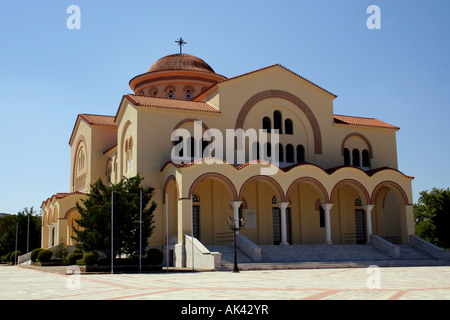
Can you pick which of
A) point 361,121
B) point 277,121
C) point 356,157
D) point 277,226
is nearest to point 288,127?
point 277,121

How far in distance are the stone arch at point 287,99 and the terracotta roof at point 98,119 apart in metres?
11.5

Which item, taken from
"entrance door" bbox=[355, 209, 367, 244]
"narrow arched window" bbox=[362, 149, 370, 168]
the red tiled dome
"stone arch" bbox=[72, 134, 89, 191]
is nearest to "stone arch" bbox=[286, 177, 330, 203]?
"entrance door" bbox=[355, 209, 367, 244]

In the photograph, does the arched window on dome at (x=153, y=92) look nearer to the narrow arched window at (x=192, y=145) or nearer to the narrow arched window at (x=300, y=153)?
the narrow arched window at (x=192, y=145)

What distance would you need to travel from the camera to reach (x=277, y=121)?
34.0 metres

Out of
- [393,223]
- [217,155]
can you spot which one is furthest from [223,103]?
[393,223]

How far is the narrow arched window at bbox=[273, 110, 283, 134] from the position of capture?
111 ft

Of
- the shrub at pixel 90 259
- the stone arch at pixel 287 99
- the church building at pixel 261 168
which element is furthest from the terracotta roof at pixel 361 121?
the shrub at pixel 90 259

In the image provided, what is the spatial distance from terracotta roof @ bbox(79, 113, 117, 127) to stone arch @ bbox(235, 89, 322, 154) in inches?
453

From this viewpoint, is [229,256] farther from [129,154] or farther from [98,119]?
[98,119]

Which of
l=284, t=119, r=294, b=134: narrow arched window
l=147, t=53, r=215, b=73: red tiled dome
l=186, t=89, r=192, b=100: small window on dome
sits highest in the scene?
l=147, t=53, r=215, b=73: red tiled dome

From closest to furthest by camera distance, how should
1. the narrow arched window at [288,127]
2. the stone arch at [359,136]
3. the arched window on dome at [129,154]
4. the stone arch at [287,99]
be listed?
the arched window on dome at [129,154] → the stone arch at [287,99] → the narrow arched window at [288,127] → the stone arch at [359,136]

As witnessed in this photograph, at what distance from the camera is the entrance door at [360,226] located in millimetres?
Result: 35094

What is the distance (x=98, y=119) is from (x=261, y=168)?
1648 centimetres

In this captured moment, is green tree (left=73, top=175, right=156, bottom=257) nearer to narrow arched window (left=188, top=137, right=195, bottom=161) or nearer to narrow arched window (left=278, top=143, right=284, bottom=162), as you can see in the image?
narrow arched window (left=188, top=137, right=195, bottom=161)
